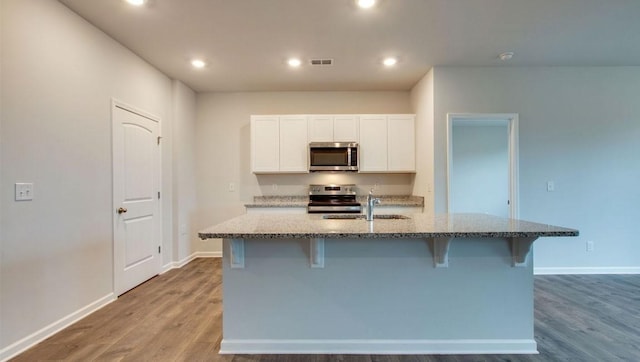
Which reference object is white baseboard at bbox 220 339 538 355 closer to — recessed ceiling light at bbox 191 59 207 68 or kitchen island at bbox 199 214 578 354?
kitchen island at bbox 199 214 578 354

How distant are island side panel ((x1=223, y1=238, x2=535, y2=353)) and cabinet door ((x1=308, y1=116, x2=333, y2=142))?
265 centimetres

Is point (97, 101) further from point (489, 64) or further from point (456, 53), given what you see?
point (489, 64)

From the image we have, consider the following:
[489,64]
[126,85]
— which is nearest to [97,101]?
[126,85]

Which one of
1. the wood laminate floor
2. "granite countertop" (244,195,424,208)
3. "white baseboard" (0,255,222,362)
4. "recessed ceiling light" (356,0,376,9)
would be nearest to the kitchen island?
the wood laminate floor

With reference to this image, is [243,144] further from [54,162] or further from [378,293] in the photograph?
[378,293]

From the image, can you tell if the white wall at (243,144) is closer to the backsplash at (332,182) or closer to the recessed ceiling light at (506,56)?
the backsplash at (332,182)

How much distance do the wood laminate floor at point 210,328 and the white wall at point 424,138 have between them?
1.60 meters

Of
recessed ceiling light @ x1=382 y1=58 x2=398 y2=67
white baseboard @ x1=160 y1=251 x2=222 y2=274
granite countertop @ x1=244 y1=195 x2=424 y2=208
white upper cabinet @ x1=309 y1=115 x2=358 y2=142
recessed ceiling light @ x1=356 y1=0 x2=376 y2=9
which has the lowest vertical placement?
white baseboard @ x1=160 y1=251 x2=222 y2=274

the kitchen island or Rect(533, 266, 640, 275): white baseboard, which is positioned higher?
the kitchen island

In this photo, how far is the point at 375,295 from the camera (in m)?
2.11

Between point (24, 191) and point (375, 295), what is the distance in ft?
8.33

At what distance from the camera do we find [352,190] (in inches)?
191

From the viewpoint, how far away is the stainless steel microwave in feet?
14.6

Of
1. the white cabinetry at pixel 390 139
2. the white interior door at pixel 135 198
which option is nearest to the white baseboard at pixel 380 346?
the white interior door at pixel 135 198
